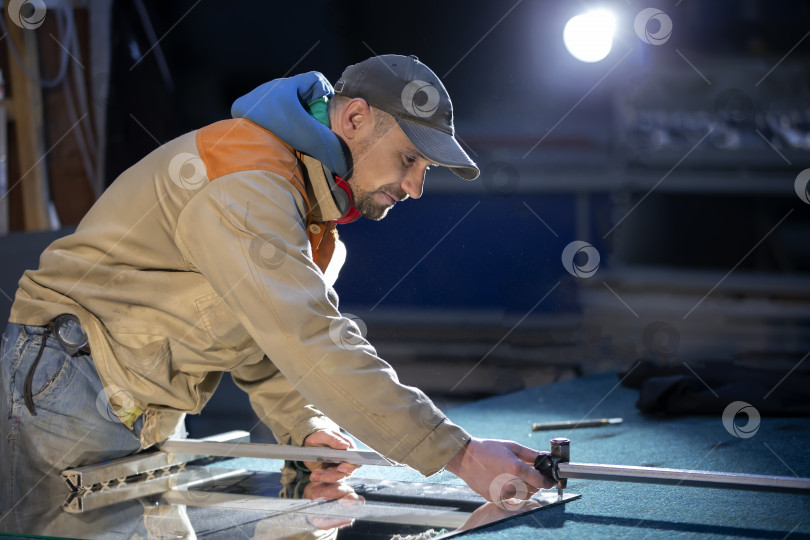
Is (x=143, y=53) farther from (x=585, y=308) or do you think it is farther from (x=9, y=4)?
(x=585, y=308)

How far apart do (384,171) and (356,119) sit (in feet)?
0.31

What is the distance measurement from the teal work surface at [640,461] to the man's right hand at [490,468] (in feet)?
0.22

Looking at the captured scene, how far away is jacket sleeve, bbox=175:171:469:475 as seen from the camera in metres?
1.20

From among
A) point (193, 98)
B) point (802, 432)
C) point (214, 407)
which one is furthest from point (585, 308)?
point (193, 98)

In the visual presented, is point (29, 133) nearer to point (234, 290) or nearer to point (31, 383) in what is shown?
point (31, 383)

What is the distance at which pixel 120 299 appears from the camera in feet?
4.56

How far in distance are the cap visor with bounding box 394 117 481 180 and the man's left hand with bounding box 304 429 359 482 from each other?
521 mm

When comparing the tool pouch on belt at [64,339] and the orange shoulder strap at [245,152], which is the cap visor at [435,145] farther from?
the tool pouch on belt at [64,339]

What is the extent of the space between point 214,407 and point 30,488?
129 centimetres

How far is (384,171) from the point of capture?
1.47 meters

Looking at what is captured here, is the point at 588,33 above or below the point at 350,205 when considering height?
above

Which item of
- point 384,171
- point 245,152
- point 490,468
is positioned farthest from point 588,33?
point 490,468

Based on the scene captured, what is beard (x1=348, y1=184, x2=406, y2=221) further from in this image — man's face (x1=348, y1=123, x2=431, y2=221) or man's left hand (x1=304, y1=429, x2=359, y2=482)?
man's left hand (x1=304, y1=429, x2=359, y2=482)

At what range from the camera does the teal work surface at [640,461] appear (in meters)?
1.31
